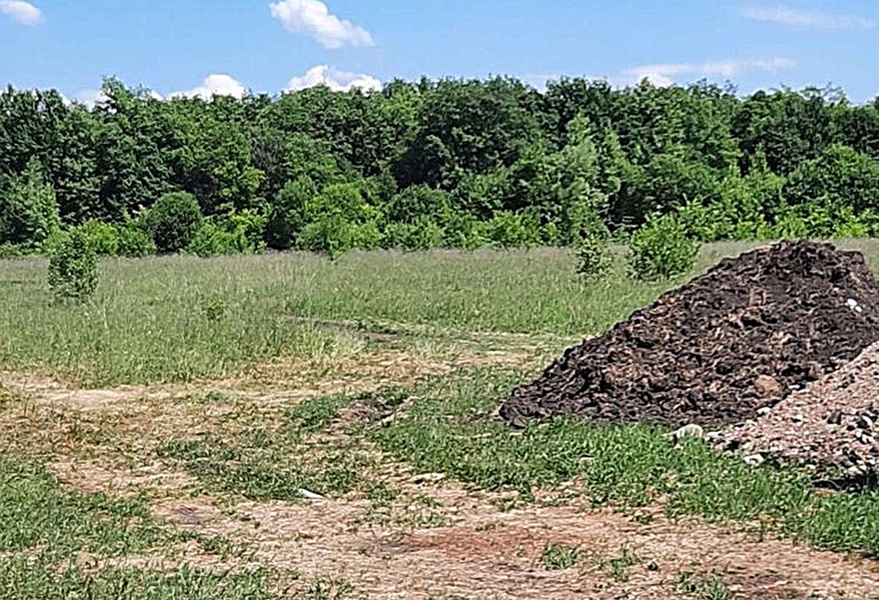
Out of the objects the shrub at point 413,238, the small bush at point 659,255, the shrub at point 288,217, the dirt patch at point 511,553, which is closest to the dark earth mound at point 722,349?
the dirt patch at point 511,553

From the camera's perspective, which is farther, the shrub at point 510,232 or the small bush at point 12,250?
the small bush at point 12,250

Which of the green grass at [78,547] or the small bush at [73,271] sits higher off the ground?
the small bush at [73,271]

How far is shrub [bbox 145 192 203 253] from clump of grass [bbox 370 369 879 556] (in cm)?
3102

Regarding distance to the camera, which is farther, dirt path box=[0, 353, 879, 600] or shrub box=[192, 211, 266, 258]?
shrub box=[192, 211, 266, 258]

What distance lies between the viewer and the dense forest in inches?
1528

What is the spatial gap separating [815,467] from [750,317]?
295 centimetres

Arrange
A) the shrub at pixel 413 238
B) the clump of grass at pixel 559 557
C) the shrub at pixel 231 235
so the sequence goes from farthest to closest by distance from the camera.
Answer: the shrub at pixel 231 235, the shrub at pixel 413 238, the clump of grass at pixel 559 557

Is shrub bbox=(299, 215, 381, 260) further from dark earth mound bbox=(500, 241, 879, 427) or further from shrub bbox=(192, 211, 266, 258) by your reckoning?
dark earth mound bbox=(500, 241, 879, 427)

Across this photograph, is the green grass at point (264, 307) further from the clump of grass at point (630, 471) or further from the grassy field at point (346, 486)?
the clump of grass at point (630, 471)

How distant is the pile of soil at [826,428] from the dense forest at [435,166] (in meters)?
26.1

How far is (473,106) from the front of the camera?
153ft

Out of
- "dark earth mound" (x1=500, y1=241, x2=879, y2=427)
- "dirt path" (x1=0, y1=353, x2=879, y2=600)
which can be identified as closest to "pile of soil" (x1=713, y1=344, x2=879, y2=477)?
"dark earth mound" (x1=500, y1=241, x2=879, y2=427)

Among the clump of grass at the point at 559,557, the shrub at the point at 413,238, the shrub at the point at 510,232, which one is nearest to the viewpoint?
the clump of grass at the point at 559,557

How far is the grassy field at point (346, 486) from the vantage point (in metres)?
5.09
